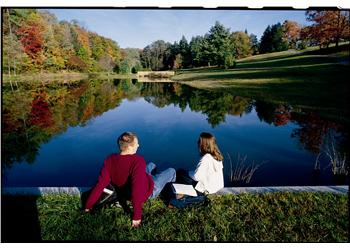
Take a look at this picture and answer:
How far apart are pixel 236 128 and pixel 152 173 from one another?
6.89m

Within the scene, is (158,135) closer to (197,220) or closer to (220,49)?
(220,49)

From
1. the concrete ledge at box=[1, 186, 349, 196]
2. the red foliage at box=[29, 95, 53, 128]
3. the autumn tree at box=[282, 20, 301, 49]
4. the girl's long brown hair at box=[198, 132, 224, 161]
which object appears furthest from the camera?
the red foliage at box=[29, 95, 53, 128]

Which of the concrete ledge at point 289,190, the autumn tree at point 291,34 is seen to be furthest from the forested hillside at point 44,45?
the autumn tree at point 291,34

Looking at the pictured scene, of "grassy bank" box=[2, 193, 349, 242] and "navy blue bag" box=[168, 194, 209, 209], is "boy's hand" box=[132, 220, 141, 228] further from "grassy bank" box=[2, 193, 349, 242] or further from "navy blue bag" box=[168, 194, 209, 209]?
"navy blue bag" box=[168, 194, 209, 209]

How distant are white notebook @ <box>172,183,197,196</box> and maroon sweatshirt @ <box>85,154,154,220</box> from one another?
1.17 feet

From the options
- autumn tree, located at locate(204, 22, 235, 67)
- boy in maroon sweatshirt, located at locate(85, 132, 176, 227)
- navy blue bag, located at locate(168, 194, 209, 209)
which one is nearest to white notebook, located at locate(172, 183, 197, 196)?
navy blue bag, located at locate(168, 194, 209, 209)

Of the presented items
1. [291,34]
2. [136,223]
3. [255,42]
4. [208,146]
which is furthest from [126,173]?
[255,42]

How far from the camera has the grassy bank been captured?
3.92m

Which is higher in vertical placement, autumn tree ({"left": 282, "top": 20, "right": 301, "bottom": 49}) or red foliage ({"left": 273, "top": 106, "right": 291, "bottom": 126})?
autumn tree ({"left": 282, "top": 20, "right": 301, "bottom": 49})

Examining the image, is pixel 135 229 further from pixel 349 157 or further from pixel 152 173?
Answer: pixel 349 157

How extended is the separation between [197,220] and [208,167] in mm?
729

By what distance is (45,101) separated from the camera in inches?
613

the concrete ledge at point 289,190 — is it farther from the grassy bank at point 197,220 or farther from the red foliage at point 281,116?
the red foliage at point 281,116

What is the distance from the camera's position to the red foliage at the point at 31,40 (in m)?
6.31
